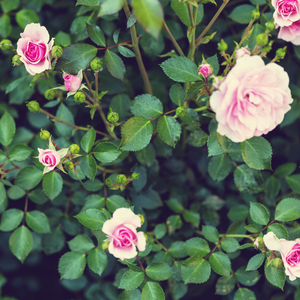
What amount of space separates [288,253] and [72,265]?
0.81 m

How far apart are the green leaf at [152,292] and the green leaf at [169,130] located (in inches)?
20.0

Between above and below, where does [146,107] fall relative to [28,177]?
above

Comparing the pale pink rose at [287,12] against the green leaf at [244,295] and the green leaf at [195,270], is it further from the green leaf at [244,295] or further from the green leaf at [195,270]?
the green leaf at [244,295]

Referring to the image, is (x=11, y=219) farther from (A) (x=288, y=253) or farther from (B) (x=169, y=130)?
(A) (x=288, y=253)

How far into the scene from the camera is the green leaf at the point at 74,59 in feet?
3.19

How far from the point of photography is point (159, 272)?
1.06 metres

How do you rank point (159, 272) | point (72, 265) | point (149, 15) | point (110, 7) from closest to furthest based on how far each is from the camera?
point (149, 15)
point (110, 7)
point (159, 272)
point (72, 265)

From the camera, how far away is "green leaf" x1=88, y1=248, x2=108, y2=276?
1.14 meters

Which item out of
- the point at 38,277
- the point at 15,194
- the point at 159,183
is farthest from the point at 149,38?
the point at 38,277

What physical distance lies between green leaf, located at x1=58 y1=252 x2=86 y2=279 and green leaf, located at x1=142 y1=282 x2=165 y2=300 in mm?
296

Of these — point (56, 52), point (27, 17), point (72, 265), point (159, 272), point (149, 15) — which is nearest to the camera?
point (149, 15)

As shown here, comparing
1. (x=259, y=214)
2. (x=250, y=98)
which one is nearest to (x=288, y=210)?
(x=259, y=214)

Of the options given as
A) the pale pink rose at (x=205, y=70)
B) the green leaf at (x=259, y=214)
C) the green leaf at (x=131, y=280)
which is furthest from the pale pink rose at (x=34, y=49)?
the green leaf at (x=259, y=214)

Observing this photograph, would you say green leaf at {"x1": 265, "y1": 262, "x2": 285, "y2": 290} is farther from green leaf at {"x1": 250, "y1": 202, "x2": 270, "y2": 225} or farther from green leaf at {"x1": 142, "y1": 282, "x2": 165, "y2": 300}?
green leaf at {"x1": 142, "y1": 282, "x2": 165, "y2": 300}
